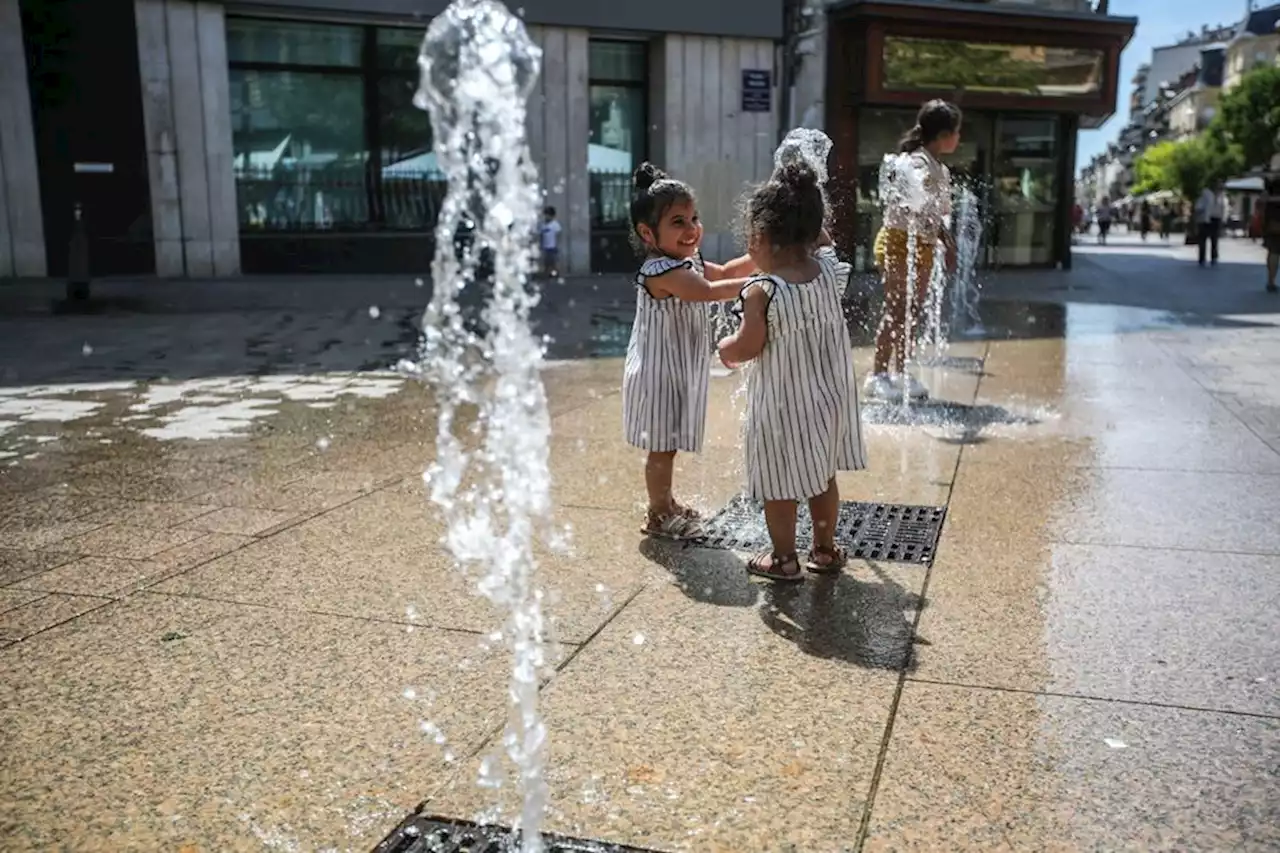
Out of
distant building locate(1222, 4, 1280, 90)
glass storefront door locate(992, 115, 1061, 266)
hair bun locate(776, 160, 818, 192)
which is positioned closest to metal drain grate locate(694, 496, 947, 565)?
hair bun locate(776, 160, 818, 192)

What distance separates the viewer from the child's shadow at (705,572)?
3.63 m

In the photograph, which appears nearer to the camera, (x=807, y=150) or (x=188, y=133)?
(x=807, y=150)

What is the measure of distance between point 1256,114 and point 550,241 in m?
50.6

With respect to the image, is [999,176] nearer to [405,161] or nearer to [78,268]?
[405,161]

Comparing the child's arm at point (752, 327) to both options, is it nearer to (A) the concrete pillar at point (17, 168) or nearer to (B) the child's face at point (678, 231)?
(B) the child's face at point (678, 231)

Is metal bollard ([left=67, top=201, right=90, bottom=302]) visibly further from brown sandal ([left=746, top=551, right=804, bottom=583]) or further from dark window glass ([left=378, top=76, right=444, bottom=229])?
brown sandal ([left=746, top=551, right=804, bottom=583])

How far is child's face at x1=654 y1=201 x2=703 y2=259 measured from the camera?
3998 millimetres

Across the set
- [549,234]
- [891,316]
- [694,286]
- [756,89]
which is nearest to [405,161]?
[549,234]

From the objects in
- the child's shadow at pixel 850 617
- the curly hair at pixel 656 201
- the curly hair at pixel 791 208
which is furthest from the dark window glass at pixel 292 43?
the child's shadow at pixel 850 617

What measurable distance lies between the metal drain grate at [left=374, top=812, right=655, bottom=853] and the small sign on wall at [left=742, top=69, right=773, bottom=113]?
16.6 m

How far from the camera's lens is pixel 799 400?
365cm

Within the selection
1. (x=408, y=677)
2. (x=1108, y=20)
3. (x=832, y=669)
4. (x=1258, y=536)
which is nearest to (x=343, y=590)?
(x=408, y=677)

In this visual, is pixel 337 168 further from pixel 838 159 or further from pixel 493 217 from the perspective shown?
pixel 493 217

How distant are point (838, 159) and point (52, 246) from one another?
11.3 meters
